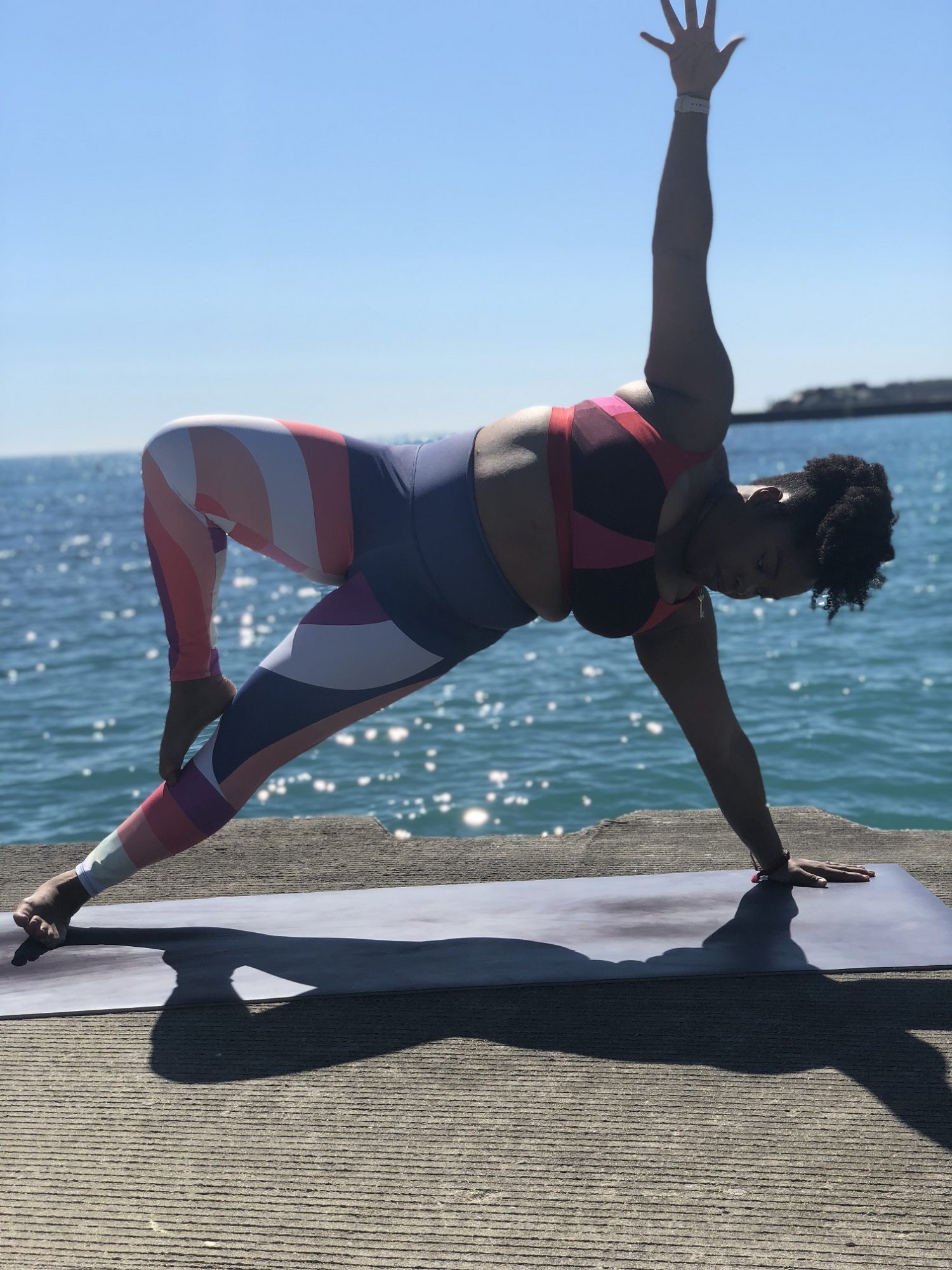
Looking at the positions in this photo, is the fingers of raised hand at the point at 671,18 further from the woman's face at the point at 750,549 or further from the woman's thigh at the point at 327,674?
the woman's thigh at the point at 327,674

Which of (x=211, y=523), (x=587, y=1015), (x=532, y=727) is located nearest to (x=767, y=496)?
(x=587, y=1015)

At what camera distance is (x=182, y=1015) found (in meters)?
2.22

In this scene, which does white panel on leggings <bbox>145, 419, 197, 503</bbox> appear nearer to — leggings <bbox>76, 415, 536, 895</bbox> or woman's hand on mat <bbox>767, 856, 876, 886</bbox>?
leggings <bbox>76, 415, 536, 895</bbox>

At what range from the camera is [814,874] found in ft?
9.25

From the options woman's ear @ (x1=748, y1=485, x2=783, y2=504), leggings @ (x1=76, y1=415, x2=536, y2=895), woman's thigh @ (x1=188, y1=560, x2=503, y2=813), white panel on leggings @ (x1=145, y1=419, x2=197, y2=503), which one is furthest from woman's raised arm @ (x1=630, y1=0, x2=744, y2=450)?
white panel on leggings @ (x1=145, y1=419, x2=197, y2=503)

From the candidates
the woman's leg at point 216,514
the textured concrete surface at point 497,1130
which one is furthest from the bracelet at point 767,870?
the woman's leg at point 216,514

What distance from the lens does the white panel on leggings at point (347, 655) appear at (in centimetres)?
241

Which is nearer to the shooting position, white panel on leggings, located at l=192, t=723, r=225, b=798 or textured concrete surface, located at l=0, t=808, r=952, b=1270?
textured concrete surface, located at l=0, t=808, r=952, b=1270

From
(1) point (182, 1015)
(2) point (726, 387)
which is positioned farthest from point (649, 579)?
(1) point (182, 1015)

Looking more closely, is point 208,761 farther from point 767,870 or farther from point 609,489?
point 767,870

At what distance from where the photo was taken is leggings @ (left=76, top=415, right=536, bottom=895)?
241 centimetres

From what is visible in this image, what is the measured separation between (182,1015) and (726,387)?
1651mm

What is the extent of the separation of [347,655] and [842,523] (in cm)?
104

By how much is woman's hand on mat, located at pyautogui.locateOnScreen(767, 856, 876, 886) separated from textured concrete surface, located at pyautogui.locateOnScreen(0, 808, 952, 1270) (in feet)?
1.57
